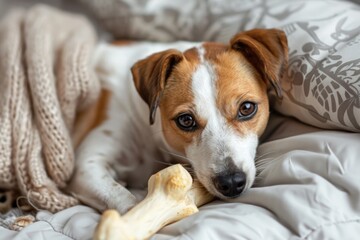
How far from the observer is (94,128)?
185 cm

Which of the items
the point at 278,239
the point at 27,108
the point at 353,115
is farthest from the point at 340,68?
the point at 27,108

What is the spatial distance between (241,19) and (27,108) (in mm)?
846

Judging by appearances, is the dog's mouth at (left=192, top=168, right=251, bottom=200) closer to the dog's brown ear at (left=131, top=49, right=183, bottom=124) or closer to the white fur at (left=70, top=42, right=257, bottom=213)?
the white fur at (left=70, top=42, right=257, bottom=213)

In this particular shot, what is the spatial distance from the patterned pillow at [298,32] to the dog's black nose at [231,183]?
30 cm

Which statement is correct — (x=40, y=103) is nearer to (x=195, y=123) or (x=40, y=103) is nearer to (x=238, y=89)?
(x=195, y=123)

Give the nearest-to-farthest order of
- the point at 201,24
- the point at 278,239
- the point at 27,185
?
1. the point at 278,239
2. the point at 27,185
3. the point at 201,24

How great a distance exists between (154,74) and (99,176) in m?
0.38

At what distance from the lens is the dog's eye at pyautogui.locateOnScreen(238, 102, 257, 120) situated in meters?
1.50

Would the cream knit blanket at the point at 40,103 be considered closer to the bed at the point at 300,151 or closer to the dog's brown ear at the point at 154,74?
the bed at the point at 300,151

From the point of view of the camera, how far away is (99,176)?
5.40ft

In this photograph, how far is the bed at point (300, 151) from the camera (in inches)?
46.2

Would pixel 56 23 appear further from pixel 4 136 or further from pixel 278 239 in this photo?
pixel 278 239

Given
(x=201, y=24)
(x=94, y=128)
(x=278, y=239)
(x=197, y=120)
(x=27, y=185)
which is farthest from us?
(x=201, y=24)

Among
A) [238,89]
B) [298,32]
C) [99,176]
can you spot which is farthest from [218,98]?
[99,176]
